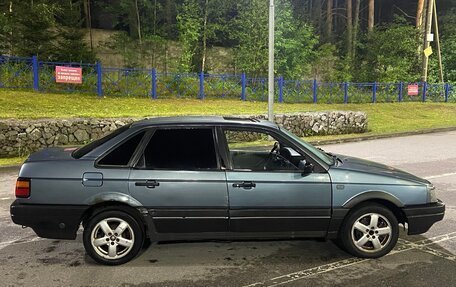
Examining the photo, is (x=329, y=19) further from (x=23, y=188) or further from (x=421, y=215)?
(x=23, y=188)

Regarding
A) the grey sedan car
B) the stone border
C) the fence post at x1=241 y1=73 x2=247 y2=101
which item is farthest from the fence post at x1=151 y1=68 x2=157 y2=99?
the grey sedan car

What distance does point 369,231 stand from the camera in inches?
167

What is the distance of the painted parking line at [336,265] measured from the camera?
12.3 ft

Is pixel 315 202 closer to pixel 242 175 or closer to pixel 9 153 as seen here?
pixel 242 175

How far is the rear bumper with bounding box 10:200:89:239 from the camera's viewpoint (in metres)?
3.96

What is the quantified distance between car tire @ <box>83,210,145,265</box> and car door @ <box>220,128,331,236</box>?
99cm

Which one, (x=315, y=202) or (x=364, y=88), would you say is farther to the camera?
→ (x=364, y=88)

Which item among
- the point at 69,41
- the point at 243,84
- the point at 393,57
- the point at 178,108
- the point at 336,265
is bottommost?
the point at 336,265

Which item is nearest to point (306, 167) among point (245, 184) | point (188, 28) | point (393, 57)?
point (245, 184)

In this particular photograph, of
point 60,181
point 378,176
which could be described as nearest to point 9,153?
point 60,181

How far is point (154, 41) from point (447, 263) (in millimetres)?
25032

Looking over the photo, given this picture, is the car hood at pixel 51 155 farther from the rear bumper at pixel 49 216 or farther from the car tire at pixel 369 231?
the car tire at pixel 369 231

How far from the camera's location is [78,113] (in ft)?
47.6

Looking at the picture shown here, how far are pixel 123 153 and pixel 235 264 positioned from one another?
5.28ft
